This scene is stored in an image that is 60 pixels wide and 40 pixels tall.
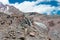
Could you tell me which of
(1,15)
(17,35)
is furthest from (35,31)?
(1,15)

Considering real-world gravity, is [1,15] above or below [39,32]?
above

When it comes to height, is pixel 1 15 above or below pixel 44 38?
above

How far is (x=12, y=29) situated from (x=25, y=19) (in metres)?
2.42

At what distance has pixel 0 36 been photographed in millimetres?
17984

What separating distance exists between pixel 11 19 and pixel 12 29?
1.87 m

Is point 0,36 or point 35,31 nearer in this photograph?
point 0,36

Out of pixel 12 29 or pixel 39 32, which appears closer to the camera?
pixel 12 29

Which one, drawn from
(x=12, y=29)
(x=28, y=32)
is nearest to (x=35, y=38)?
(x=28, y=32)

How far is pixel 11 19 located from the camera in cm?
1998

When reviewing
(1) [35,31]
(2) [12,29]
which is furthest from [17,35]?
(1) [35,31]

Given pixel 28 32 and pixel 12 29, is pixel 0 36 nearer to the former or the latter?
pixel 12 29

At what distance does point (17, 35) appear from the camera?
711 inches

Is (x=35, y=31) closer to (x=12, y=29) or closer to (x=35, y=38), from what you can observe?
(x=35, y=38)

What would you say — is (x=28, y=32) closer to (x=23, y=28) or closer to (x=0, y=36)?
(x=23, y=28)
